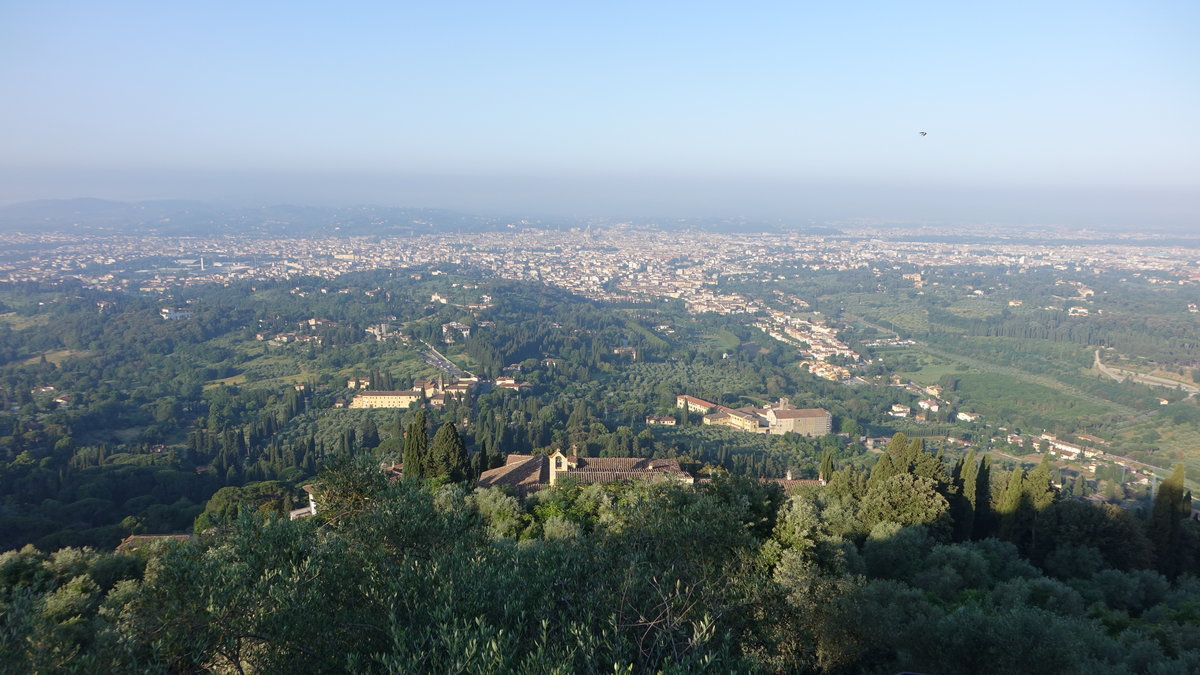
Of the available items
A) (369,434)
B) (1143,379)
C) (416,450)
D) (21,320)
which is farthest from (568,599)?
(21,320)

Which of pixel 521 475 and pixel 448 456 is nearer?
pixel 448 456

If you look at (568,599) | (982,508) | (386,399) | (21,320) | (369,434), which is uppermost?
(568,599)

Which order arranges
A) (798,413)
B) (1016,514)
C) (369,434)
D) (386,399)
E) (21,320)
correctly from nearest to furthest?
(1016,514)
(369,434)
(798,413)
(386,399)
(21,320)

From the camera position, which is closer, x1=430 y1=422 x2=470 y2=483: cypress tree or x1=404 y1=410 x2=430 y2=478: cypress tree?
x1=430 y1=422 x2=470 y2=483: cypress tree

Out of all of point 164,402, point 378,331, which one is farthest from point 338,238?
point 164,402

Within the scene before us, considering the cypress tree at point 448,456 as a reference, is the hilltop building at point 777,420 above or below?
below

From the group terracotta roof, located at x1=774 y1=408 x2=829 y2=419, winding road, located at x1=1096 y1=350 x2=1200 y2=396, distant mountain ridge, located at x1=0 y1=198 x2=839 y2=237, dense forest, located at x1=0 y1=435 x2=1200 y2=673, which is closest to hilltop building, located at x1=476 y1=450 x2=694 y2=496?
dense forest, located at x1=0 y1=435 x2=1200 y2=673

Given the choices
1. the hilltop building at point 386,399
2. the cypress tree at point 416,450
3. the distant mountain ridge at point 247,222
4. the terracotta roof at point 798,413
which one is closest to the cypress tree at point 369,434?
the hilltop building at point 386,399

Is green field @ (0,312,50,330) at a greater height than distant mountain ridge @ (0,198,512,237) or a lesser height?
lesser

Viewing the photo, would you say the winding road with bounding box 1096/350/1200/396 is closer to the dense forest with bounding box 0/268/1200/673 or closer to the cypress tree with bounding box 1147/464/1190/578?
the dense forest with bounding box 0/268/1200/673

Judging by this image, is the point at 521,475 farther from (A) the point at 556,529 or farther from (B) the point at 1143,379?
(B) the point at 1143,379

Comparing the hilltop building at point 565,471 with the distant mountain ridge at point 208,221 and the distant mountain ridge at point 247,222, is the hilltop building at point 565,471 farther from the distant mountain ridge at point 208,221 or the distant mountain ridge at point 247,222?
the distant mountain ridge at point 208,221

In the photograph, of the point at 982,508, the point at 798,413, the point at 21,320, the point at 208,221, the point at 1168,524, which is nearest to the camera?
the point at 1168,524
